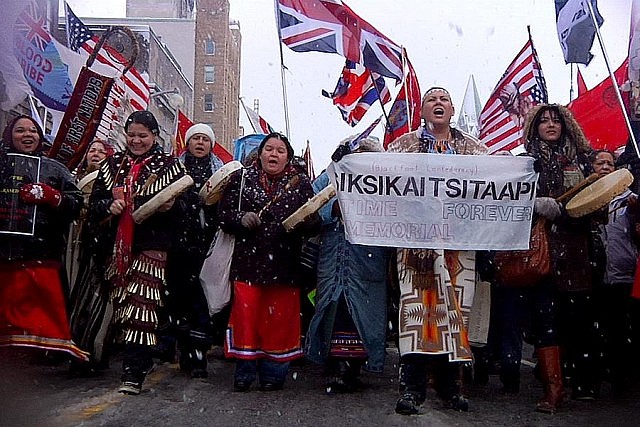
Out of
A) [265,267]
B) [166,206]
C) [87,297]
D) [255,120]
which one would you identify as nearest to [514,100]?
[255,120]

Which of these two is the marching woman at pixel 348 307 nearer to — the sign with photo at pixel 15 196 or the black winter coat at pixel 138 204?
the black winter coat at pixel 138 204

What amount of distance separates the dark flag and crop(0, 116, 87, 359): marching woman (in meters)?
4.67

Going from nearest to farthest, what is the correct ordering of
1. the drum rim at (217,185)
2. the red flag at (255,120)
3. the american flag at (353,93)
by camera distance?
the drum rim at (217,185), the american flag at (353,93), the red flag at (255,120)

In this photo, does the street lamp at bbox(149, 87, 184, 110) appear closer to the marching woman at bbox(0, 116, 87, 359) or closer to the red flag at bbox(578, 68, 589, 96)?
the marching woman at bbox(0, 116, 87, 359)

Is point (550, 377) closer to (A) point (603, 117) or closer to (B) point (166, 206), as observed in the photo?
(B) point (166, 206)

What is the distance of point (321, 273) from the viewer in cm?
508

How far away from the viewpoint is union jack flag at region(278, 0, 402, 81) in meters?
6.59

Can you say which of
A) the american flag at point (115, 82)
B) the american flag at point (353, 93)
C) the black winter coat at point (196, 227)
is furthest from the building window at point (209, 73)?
the black winter coat at point (196, 227)

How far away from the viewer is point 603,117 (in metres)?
7.58

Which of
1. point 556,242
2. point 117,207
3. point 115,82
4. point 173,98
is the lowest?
point 556,242

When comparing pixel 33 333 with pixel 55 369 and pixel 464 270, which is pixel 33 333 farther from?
pixel 464 270

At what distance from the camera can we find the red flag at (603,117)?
7.34 meters

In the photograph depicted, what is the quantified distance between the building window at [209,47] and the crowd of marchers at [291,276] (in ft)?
25.5

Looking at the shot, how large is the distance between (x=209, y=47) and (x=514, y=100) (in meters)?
6.95
